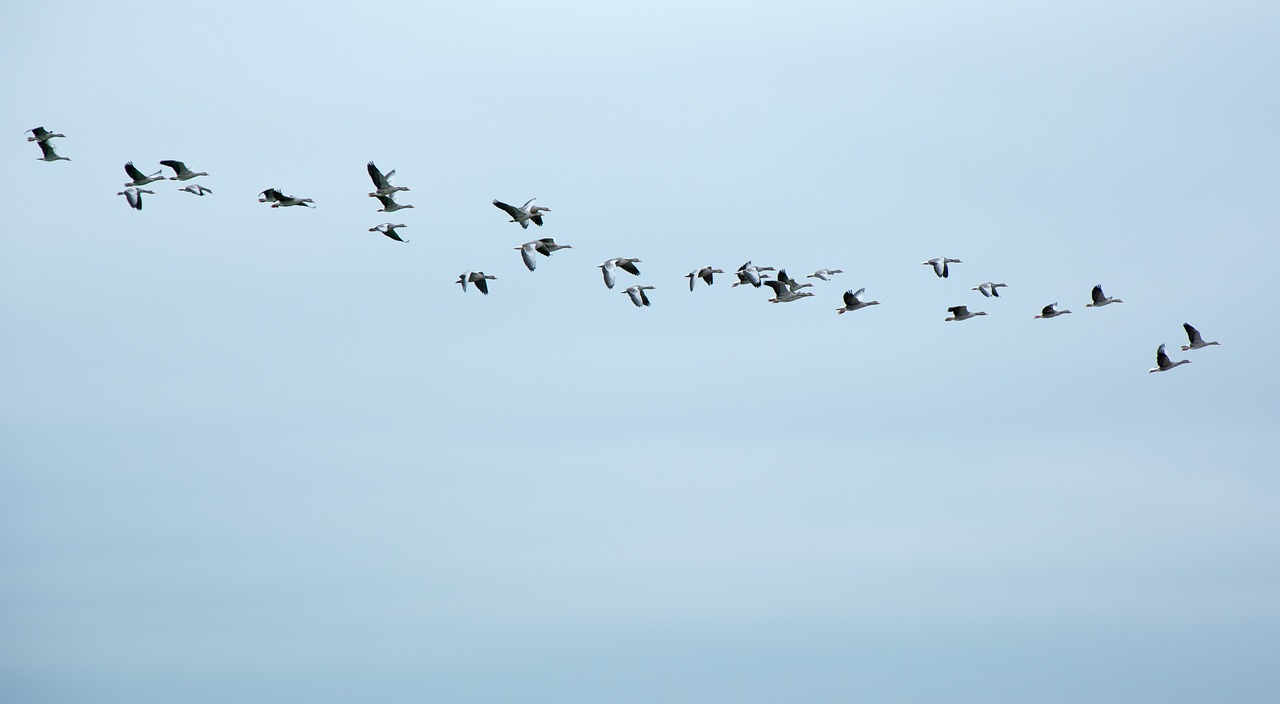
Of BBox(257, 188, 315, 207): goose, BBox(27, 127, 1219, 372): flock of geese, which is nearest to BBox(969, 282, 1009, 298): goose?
BBox(27, 127, 1219, 372): flock of geese

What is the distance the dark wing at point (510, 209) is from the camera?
5447 centimetres

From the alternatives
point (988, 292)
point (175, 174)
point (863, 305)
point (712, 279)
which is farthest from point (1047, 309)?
point (175, 174)

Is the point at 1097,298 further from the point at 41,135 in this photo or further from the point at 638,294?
the point at 41,135

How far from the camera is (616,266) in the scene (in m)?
55.6

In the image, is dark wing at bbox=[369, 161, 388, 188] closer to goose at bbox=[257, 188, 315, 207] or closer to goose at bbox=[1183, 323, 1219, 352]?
goose at bbox=[257, 188, 315, 207]

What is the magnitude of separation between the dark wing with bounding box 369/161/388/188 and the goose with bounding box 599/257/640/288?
754 centimetres

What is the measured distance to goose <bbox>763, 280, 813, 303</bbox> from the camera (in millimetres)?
58594

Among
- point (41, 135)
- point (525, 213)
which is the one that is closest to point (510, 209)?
point (525, 213)

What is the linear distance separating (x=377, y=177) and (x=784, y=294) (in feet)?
47.5

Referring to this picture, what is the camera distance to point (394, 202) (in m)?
55.9

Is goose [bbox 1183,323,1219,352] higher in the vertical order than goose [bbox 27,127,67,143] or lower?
lower

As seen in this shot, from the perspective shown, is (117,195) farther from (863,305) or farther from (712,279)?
(863,305)

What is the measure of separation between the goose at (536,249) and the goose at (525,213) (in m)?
0.72

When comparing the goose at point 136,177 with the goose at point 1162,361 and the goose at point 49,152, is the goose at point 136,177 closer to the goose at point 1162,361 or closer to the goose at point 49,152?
the goose at point 49,152
